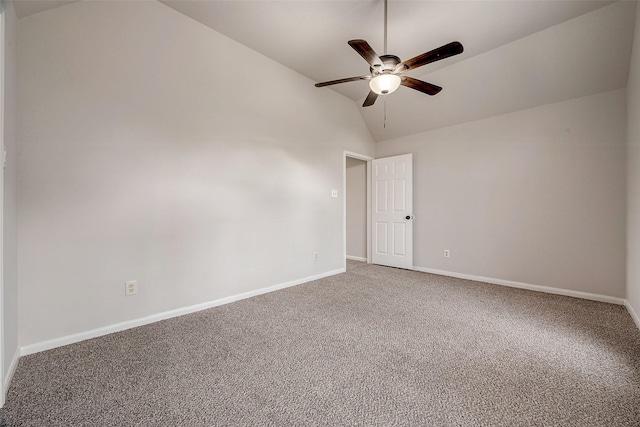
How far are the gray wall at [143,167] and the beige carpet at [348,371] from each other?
0.42 metres

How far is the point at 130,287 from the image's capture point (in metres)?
2.34

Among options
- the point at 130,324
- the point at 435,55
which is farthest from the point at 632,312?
the point at 130,324

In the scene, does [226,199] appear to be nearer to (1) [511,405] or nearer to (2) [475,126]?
(1) [511,405]

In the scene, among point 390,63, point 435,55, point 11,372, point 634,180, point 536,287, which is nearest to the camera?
point 11,372

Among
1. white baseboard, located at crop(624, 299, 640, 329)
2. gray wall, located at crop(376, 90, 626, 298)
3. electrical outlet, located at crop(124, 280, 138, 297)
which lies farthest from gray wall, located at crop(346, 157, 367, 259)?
electrical outlet, located at crop(124, 280, 138, 297)

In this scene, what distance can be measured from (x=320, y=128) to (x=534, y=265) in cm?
349

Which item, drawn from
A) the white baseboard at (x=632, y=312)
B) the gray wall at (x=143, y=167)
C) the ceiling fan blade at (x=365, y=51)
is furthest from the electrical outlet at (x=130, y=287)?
the white baseboard at (x=632, y=312)

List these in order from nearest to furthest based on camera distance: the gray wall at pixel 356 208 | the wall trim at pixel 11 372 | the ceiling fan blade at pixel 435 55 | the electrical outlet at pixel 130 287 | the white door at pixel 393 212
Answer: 1. the wall trim at pixel 11 372
2. the ceiling fan blade at pixel 435 55
3. the electrical outlet at pixel 130 287
4. the white door at pixel 393 212
5. the gray wall at pixel 356 208

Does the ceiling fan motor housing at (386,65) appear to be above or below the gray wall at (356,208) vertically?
above

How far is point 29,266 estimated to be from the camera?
1.93 m

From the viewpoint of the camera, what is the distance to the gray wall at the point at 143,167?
77.7 inches

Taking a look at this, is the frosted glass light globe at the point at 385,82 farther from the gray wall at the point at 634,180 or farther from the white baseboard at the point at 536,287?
the white baseboard at the point at 536,287

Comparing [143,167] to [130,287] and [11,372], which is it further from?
[11,372]

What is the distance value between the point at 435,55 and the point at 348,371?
7.69 ft
